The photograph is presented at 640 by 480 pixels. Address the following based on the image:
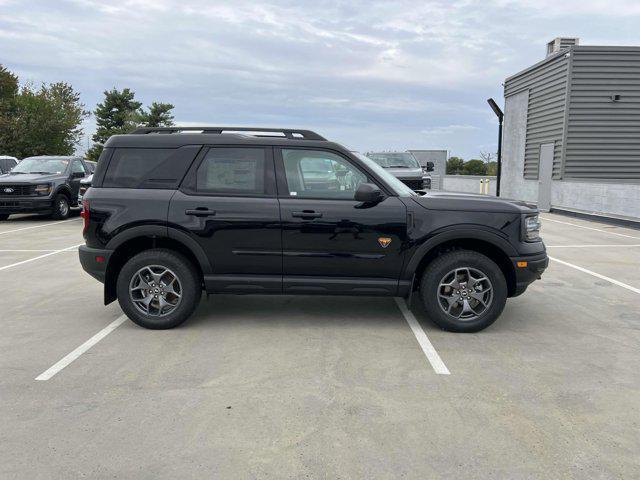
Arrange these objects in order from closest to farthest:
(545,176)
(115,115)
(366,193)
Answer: (366,193) < (545,176) < (115,115)

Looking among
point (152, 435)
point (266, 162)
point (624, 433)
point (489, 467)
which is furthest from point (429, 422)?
point (266, 162)

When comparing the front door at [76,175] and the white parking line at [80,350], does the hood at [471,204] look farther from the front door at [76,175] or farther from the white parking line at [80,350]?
the front door at [76,175]

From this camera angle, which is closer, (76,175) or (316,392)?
(316,392)

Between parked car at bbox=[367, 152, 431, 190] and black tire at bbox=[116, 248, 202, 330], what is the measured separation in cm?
1043

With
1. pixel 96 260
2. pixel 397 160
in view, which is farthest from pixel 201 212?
pixel 397 160

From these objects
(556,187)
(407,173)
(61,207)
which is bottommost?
(61,207)

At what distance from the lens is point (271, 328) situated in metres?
5.27

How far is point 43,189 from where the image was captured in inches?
581

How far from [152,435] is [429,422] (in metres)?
1.69

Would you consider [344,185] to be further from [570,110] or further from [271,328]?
[570,110]

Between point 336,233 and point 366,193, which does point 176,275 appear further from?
point 366,193

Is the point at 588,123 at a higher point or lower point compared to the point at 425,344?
higher

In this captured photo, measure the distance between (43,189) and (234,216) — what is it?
11908 mm

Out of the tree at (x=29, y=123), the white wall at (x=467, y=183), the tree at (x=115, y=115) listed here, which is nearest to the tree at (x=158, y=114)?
the tree at (x=115, y=115)
